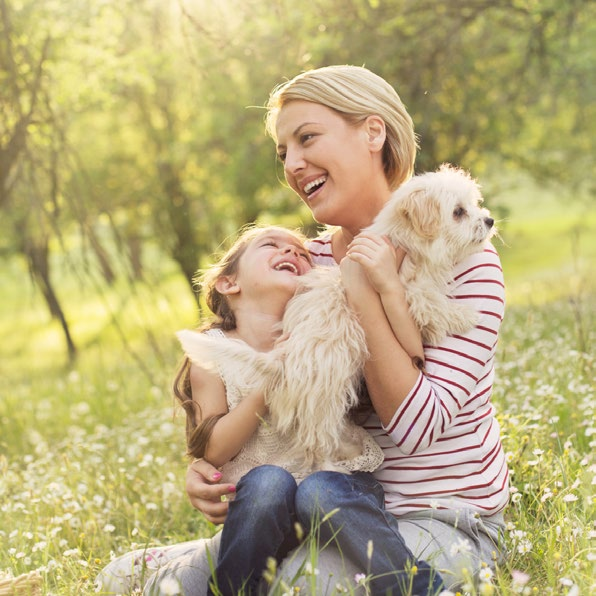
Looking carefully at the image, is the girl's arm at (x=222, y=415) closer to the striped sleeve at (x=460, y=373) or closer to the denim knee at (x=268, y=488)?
the denim knee at (x=268, y=488)

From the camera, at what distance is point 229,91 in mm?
14289

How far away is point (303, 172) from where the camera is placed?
11.4 ft

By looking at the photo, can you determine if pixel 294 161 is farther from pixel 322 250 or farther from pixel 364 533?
pixel 364 533

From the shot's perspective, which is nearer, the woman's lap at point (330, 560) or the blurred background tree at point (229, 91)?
the woman's lap at point (330, 560)

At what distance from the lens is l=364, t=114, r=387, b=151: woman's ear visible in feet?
11.3

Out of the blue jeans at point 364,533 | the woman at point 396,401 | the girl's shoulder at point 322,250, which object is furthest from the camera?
the girl's shoulder at point 322,250

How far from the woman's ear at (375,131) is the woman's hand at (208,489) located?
1535 mm

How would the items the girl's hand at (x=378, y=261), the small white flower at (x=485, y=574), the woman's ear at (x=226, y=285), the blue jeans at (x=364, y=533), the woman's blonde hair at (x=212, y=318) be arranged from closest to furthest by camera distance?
the small white flower at (x=485, y=574)
the blue jeans at (x=364, y=533)
the girl's hand at (x=378, y=261)
the woman's blonde hair at (x=212, y=318)
the woman's ear at (x=226, y=285)

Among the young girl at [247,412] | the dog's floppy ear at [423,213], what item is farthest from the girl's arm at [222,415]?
the dog's floppy ear at [423,213]

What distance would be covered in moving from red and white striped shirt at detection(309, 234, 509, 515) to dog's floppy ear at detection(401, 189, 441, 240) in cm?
22

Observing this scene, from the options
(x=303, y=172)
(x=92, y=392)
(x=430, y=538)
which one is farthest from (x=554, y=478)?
(x=92, y=392)

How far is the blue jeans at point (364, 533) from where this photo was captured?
2.66 meters

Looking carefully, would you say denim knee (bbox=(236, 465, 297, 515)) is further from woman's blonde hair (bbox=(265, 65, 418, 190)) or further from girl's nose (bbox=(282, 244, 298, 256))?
woman's blonde hair (bbox=(265, 65, 418, 190))

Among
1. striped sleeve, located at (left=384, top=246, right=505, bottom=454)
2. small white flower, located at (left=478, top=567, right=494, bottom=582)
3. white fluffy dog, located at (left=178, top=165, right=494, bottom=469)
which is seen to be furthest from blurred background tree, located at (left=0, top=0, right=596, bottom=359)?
small white flower, located at (left=478, top=567, right=494, bottom=582)
